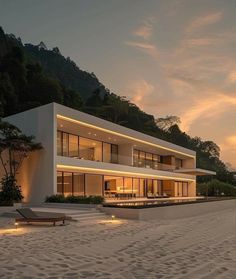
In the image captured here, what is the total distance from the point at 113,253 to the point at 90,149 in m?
21.0

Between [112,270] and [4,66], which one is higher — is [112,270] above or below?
below

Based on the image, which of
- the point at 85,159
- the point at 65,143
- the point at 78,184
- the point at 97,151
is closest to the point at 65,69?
the point at 97,151

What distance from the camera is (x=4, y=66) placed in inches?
1975

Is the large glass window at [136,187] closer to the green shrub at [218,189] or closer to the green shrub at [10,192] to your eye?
the green shrub at [218,189]

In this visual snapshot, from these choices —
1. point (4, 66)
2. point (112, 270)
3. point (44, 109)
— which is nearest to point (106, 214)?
point (44, 109)

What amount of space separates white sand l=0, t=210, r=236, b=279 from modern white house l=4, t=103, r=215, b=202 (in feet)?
32.9

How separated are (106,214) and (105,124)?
10746 millimetres

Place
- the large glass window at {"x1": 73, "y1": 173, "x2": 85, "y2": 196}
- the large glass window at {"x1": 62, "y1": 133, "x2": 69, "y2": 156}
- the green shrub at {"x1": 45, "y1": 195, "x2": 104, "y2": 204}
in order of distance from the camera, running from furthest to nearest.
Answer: the large glass window at {"x1": 73, "y1": 173, "x2": 85, "y2": 196} < the large glass window at {"x1": 62, "y1": 133, "x2": 69, "y2": 156} < the green shrub at {"x1": 45, "y1": 195, "x2": 104, "y2": 204}

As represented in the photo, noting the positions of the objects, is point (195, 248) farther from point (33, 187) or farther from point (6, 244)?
point (33, 187)

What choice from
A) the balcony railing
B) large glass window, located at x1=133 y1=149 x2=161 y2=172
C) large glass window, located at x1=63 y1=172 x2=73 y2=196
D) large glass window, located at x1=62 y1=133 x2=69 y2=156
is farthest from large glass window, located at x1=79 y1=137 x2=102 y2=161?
large glass window, located at x1=133 y1=149 x2=161 y2=172

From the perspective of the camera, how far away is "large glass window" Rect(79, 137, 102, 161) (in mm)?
28494

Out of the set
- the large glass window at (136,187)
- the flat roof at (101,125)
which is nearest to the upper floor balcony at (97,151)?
the flat roof at (101,125)

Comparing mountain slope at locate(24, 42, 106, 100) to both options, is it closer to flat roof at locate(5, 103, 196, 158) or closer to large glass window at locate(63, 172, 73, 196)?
flat roof at locate(5, 103, 196, 158)

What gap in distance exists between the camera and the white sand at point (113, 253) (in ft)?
23.6
